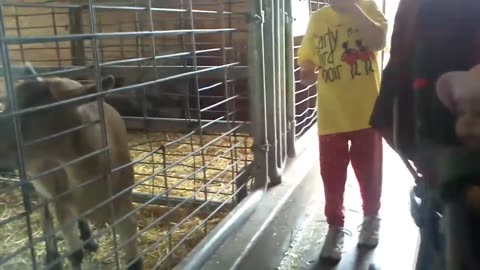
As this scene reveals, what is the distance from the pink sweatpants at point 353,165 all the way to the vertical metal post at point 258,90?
26cm

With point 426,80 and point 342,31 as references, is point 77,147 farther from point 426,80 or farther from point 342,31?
point 426,80

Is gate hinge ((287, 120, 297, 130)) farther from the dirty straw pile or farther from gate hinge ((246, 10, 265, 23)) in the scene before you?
gate hinge ((246, 10, 265, 23))

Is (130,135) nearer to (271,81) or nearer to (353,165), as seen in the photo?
(271,81)

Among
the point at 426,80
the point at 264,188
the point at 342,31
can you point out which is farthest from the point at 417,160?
the point at 264,188

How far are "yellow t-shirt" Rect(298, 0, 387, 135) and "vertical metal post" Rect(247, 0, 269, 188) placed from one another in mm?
245

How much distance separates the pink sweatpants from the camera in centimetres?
217

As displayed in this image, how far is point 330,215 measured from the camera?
7.45 ft

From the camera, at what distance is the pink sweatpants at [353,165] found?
7.11 ft

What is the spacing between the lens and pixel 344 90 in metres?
2.15

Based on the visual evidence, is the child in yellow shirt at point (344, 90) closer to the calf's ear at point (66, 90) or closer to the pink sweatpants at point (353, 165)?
the pink sweatpants at point (353, 165)

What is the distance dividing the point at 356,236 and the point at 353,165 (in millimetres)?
349

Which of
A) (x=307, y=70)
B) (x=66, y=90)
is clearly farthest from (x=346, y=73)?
(x=66, y=90)

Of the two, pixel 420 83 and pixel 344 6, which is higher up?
pixel 344 6

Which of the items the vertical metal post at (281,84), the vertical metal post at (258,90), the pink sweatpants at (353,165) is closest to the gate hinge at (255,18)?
the vertical metal post at (258,90)
